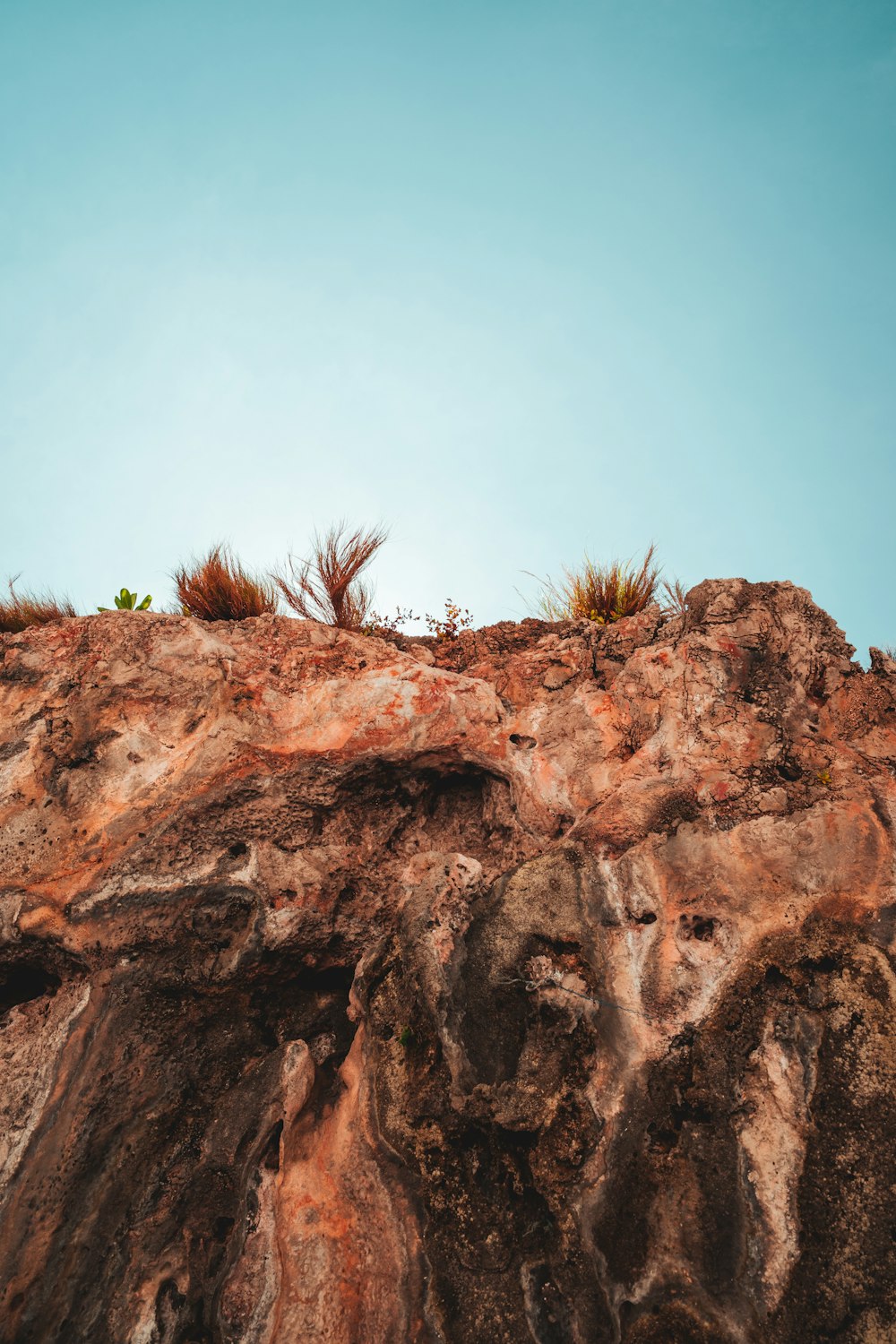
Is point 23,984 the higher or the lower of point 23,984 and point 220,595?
the lower

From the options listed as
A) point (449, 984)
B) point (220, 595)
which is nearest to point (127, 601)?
point (220, 595)

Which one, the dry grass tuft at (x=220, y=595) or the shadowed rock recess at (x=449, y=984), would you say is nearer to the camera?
the shadowed rock recess at (x=449, y=984)

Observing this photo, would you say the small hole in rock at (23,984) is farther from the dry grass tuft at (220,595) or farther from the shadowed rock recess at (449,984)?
the dry grass tuft at (220,595)

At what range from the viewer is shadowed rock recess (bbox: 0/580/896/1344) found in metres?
3.47

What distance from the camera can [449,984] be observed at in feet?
14.0

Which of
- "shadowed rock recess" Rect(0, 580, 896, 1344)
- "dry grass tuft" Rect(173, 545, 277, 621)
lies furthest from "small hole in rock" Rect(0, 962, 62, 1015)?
"dry grass tuft" Rect(173, 545, 277, 621)

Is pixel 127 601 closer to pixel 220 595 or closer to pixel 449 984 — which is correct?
pixel 220 595

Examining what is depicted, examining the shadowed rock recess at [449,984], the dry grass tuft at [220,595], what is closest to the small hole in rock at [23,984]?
the shadowed rock recess at [449,984]

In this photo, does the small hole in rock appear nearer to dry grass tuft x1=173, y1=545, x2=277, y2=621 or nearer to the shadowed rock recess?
the shadowed rock recess

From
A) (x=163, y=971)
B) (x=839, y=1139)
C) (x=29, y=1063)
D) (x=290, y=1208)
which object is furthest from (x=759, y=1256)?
(x=29, y=1063)

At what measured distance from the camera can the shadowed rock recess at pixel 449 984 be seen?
3.47 metres

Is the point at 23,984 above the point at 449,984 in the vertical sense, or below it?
below

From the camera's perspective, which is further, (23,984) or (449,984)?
(23,984)

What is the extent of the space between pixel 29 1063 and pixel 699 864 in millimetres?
Result: 3820
